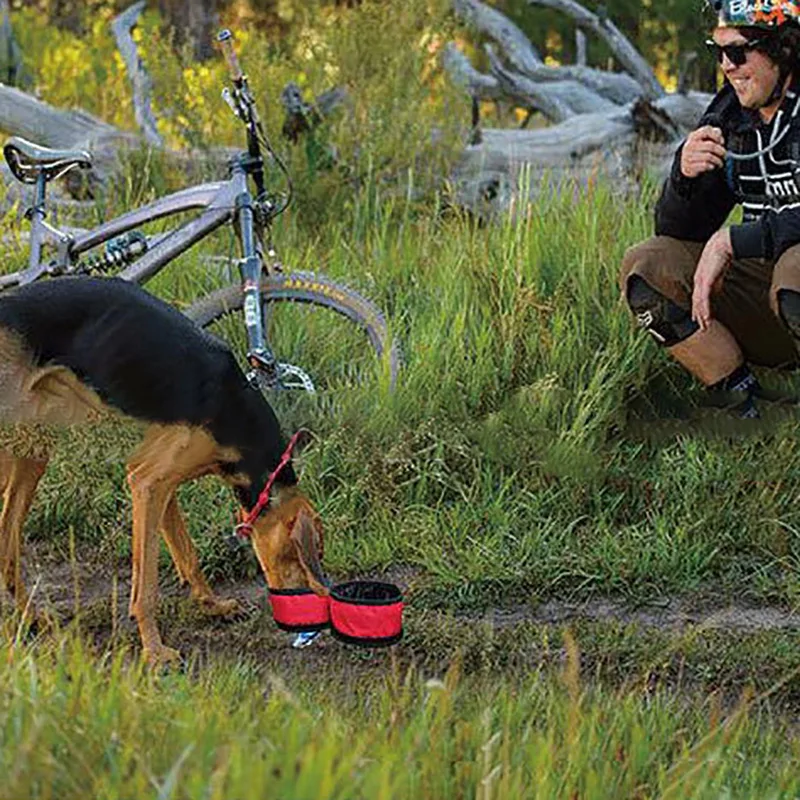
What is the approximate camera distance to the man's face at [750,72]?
5.00 metres

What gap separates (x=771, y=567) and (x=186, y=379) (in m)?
1.95

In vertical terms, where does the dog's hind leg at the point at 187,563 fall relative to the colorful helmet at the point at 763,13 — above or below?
below

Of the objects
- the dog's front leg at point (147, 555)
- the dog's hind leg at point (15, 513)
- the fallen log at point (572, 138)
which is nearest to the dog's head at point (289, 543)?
the dog's front leg at point (147, 555)

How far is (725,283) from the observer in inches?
218

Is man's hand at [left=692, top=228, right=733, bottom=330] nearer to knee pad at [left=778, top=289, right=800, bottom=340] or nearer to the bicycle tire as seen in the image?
knee pad at [left=778, top=289, right=800, bottom=340]

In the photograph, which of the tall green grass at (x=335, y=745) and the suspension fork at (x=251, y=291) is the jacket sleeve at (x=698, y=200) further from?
the tall green grass at (x=335, y=745)

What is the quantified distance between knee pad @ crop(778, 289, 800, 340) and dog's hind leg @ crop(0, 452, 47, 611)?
231 cm

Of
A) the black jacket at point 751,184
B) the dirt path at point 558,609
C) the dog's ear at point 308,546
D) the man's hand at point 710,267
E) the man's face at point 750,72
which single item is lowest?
the dirt path at point 558,609

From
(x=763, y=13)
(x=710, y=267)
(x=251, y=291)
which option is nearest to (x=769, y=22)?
(x=763, y=13)

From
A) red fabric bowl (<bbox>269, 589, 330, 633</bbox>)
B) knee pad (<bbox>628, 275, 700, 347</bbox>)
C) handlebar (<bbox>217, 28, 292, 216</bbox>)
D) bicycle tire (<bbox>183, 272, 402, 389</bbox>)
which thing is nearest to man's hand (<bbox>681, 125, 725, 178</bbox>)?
knee pad (<bbox>628, 275, 700, 347</bbox>)

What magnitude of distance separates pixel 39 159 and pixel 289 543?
7.23 feet

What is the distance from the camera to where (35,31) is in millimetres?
13953

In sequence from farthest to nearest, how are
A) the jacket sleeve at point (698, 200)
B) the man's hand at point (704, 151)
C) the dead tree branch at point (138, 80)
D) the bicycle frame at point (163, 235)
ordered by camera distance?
the dead tree branch at point (138, 80)
the bicycle frame at point (163, 235)
the jacket sleeve at point (698, 200)
the man's hand at point (704, 151)

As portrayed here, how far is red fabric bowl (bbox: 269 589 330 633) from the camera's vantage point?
4289 millimetres
